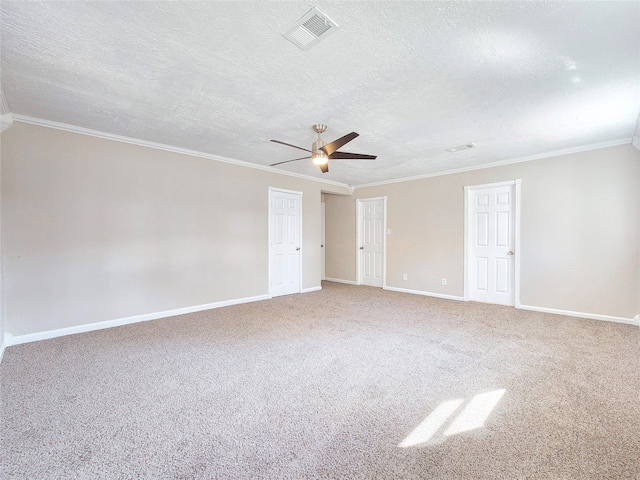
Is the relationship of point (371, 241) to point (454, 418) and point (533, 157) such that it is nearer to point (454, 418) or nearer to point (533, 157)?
point (533, 157)

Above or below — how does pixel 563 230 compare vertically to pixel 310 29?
below

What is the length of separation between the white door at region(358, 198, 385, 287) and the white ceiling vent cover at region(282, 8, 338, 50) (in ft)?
16.3

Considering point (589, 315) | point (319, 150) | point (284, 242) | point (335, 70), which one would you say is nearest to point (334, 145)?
point (319, 150)

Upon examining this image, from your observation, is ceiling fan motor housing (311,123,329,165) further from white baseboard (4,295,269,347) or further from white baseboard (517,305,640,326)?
white baseboard (517,305,640,326)

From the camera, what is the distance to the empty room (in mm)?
1712

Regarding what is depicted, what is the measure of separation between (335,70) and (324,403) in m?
2.56

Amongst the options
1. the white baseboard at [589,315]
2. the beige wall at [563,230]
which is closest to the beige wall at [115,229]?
the beige wall at [563,230]

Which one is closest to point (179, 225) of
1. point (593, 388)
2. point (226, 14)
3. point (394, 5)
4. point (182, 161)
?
point (182, 161)

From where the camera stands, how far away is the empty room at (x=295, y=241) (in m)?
1.71

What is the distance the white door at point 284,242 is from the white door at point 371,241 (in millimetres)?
1768

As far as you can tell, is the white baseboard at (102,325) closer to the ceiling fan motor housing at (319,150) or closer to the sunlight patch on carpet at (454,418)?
the ceiling fan motor housing at (319,150)

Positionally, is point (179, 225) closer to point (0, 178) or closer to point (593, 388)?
point (0, 178)

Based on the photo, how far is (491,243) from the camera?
5141 mm

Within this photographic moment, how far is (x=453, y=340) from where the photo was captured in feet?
11.0
